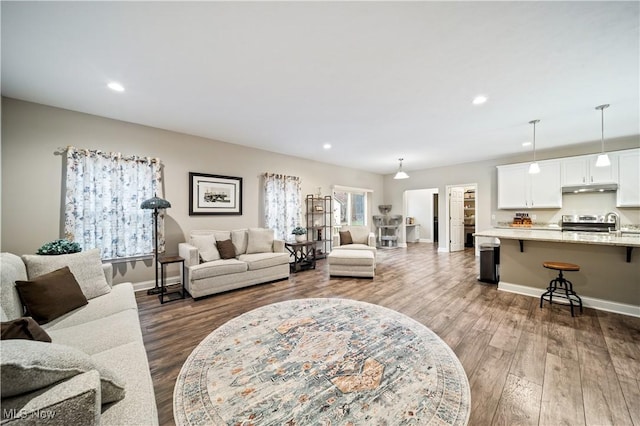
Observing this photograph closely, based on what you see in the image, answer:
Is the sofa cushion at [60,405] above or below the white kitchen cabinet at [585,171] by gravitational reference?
below

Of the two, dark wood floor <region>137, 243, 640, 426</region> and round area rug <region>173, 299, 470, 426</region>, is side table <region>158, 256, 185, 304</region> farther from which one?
round area rug <region>173, 299, 470, 426</region>

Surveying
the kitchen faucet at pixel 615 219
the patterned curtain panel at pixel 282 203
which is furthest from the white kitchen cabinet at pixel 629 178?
the patterned curtain panel at pixel 282 203

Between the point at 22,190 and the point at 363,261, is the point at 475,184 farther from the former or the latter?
the point at 22,190

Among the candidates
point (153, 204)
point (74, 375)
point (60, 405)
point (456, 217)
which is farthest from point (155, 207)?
point (456, 217)

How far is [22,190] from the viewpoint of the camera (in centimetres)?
302

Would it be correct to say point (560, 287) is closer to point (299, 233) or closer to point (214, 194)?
point (299, 233)

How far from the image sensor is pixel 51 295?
191cm

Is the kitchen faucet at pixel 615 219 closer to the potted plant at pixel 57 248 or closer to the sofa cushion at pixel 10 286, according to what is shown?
the sofa cushion at pixel 10 286

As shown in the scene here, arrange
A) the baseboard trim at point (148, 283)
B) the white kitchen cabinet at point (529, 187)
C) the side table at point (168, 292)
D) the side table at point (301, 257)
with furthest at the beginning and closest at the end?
the white kitchen cabinet at point (529, 187) → the side table at point (301, 257) → the baseboard trim at point (148, 283) → the side table at point (168, 292)

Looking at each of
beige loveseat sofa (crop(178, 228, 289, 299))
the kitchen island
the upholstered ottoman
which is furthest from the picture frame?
the kitchen island

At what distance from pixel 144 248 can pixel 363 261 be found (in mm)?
3791

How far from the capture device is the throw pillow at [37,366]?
73 centimetres

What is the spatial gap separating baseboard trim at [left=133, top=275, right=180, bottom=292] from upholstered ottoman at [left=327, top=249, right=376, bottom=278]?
2844 mm

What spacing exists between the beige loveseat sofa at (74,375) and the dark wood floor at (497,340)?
0.47m
